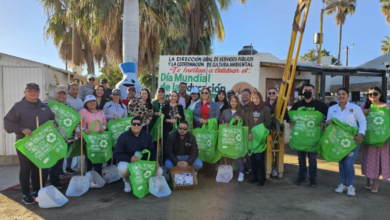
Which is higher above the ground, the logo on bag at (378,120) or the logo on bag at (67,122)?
the logo on bag at (378,120)

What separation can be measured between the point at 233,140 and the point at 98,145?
247 cm

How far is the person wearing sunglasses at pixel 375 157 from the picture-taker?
4375mm

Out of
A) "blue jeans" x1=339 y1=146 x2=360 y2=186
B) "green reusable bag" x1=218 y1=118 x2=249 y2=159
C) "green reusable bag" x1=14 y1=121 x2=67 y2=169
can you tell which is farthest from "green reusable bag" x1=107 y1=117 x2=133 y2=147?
"blue jeans" x1=339 y1=146 x2=360 y2=186

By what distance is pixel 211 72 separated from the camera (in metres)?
9.02

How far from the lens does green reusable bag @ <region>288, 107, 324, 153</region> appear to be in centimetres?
464

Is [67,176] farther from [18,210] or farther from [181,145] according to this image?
[181,145]

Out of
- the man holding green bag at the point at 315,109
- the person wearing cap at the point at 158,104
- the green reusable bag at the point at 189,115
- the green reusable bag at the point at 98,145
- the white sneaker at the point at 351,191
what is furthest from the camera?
the green reusable bag at the point at 189,115

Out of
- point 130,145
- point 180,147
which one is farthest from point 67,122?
point 180,147

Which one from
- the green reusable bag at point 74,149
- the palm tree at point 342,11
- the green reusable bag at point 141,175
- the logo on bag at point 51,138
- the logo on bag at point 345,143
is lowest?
the green reusable bag at point 141,175

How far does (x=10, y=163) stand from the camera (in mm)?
6461

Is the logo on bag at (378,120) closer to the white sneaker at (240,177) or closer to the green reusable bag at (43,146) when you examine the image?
the white sneaker at (240,177)

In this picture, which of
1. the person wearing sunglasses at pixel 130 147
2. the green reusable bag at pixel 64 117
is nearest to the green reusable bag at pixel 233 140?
the person wearing sunglasses at pixel 130 147

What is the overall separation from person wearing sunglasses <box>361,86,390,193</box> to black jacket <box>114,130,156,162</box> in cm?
374

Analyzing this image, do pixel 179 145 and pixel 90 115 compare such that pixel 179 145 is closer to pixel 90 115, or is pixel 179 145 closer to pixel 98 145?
pixel 98 145
